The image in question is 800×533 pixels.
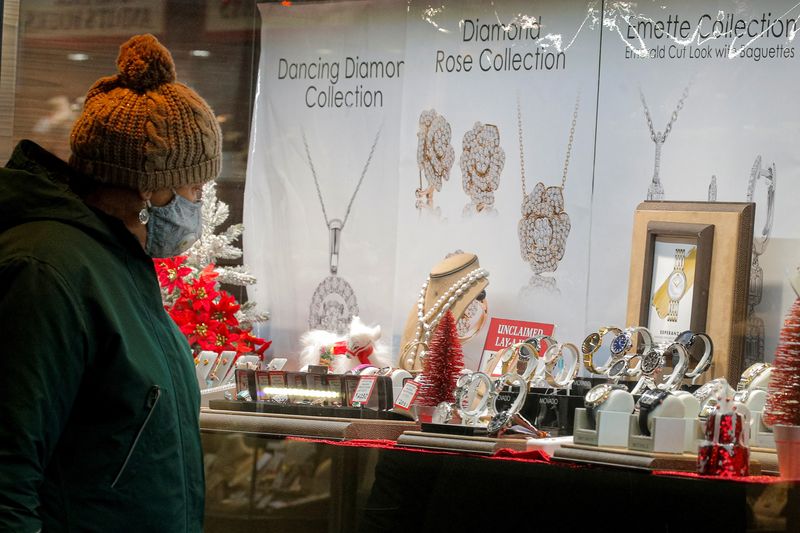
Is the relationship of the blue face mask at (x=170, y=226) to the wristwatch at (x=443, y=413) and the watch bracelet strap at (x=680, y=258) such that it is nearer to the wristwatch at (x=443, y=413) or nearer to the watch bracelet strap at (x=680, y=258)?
the wristwatch at (x=443, y=413)

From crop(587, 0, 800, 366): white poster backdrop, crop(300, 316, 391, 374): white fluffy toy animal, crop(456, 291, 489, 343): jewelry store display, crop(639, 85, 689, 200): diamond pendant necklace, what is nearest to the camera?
crop(587, 0, 800, 366): white poster backdrop

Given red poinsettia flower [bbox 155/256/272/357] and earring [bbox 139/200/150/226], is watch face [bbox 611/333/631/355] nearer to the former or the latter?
earring [bbox 139/200/150/226]

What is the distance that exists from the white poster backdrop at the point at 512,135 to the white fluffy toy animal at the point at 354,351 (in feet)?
0.57

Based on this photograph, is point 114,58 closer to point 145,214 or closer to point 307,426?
point 307,426

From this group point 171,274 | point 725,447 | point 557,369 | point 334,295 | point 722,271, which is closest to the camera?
point 725,447

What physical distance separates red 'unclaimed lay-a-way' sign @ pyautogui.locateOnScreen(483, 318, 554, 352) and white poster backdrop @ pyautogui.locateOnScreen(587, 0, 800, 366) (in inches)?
7.9

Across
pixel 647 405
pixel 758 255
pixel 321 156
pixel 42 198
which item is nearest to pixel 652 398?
pixel 647 405

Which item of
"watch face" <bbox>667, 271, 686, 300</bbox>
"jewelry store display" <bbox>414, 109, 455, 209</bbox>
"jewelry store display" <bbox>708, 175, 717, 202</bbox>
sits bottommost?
"watch face" <bbox>667, 271, 686, 300</bbox>

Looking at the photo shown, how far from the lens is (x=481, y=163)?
168 inches

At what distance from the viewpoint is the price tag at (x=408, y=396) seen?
2.83 meters

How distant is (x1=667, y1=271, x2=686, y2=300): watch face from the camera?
3.49 metres

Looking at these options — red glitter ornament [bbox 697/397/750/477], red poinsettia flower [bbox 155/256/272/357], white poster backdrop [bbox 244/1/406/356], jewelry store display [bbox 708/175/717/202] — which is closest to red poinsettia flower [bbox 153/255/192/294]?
red poinsettia flower [bbox 155/256/272/357]

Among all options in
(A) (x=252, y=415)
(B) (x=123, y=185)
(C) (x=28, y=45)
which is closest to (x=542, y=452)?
(A) (x=252, y=415)

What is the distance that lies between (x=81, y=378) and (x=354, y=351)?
249cm
